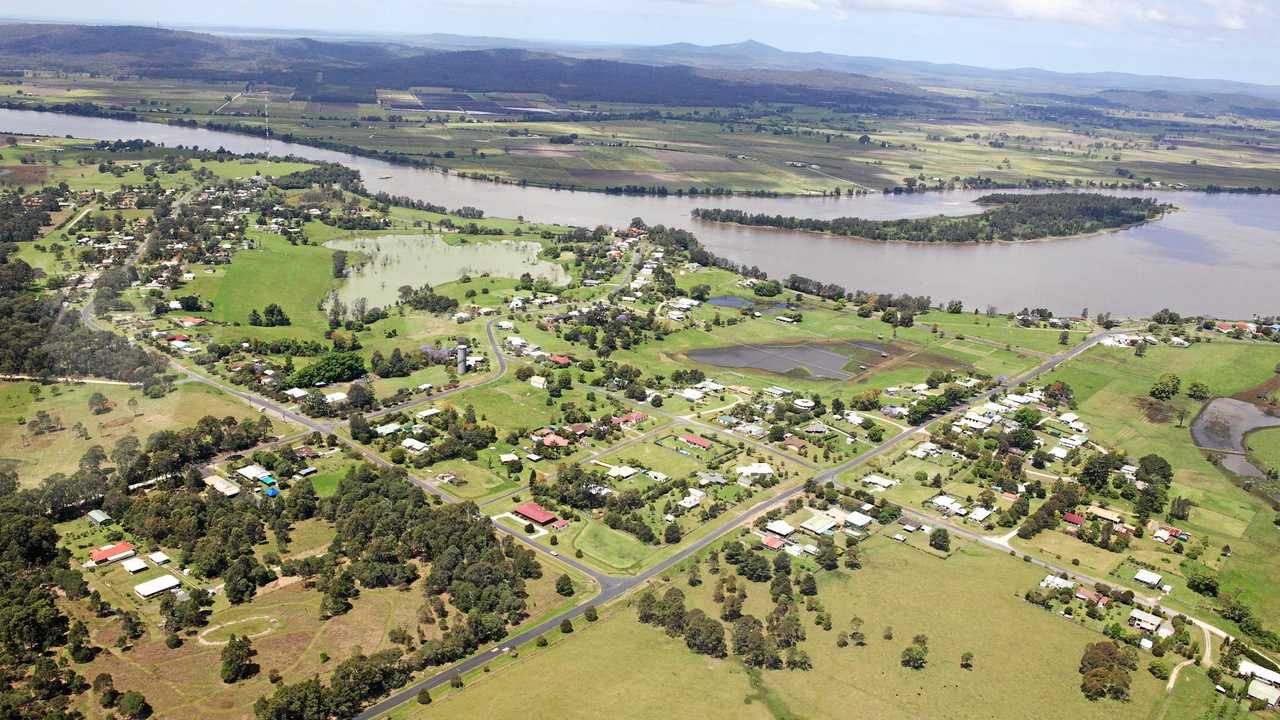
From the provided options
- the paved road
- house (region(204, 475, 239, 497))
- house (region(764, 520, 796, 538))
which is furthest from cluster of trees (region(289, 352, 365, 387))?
house (region(764, 520, 796, 538))

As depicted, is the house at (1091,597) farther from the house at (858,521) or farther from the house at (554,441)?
the house at (554,441)

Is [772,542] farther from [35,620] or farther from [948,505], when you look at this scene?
[35,620]

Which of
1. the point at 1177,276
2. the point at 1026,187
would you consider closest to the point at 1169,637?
the point at 1177,276

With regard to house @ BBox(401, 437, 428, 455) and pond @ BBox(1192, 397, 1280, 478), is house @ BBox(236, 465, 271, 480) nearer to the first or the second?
house @ BBox(401, 437, 428, 455)

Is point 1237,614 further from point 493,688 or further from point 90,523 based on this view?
point 90,523

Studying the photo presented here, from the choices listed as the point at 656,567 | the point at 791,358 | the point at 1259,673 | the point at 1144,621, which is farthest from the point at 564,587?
the point at 791,358

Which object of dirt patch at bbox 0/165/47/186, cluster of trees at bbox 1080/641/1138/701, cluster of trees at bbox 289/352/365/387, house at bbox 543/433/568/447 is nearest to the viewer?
cluster of trees at bbox 1080/641/1138/701

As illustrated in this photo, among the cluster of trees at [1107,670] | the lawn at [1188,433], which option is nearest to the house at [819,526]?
the cluster of trees at [1107,670]
